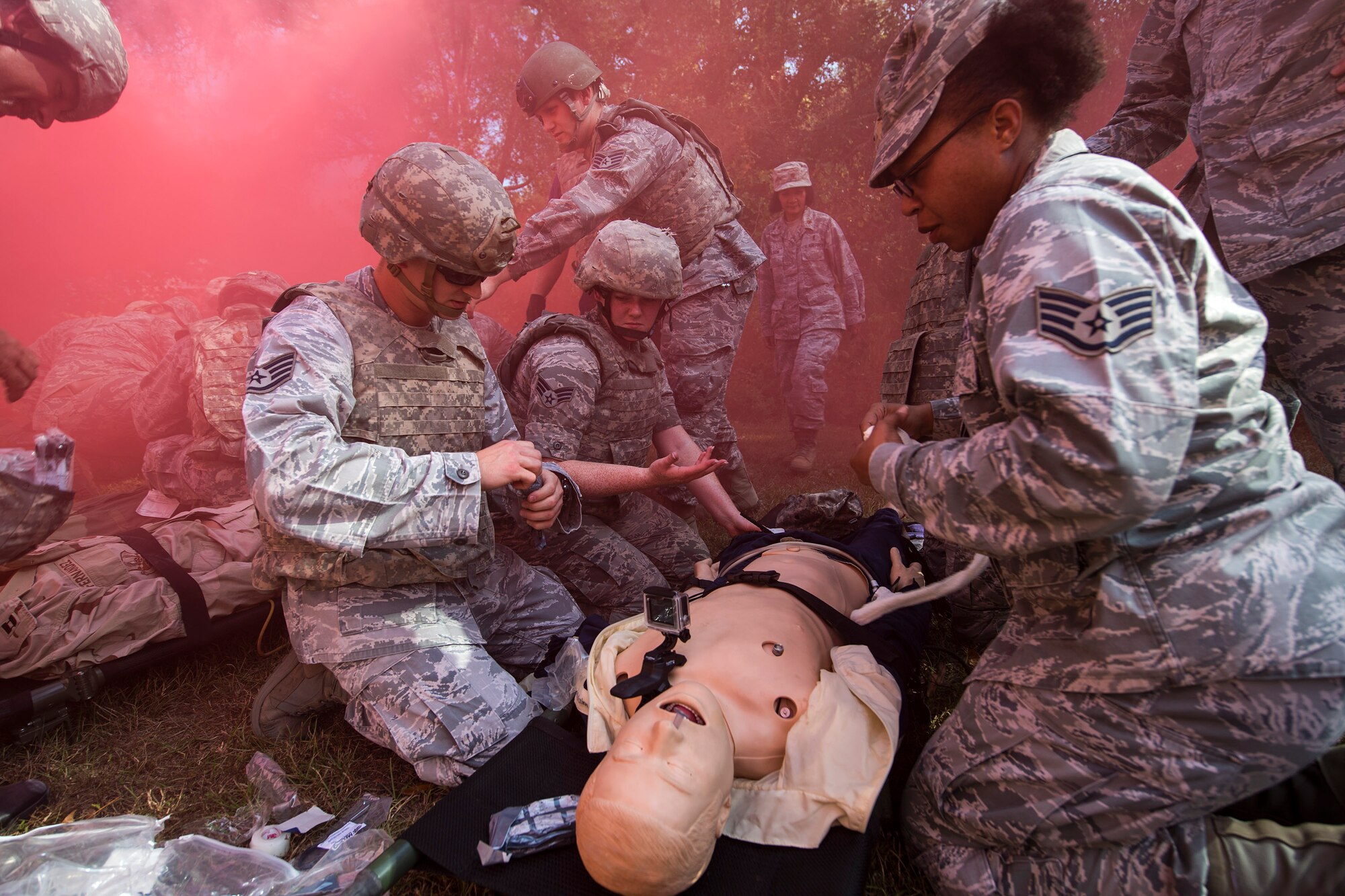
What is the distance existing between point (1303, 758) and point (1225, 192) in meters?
1.85

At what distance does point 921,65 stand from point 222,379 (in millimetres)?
4024

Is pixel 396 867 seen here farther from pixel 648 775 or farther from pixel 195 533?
pixel 195 533

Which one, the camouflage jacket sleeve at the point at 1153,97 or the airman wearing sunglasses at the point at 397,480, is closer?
the airman wearing sunglasses at the point at 397,480

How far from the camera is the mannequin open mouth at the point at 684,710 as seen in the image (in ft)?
5.51

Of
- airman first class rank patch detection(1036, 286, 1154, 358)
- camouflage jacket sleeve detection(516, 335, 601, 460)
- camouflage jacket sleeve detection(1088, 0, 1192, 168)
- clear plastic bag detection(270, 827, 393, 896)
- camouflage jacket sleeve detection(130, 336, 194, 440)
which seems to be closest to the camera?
airman first class rank patch detection(1036, 286, 1154, 358)

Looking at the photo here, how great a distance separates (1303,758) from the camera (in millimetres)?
1305

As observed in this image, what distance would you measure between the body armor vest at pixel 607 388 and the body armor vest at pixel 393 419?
769mm

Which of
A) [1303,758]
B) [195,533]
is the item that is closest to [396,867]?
[1303,758]

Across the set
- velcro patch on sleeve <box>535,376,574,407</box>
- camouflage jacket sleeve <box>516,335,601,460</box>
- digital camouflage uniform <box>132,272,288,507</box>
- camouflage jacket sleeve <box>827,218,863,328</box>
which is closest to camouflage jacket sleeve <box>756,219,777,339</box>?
camouflage jacket sleeve <box>827,218,863,328</box>

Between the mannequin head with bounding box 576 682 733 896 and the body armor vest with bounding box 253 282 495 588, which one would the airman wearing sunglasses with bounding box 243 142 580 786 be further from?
the mannequin head with bounding box 576 682 733 896

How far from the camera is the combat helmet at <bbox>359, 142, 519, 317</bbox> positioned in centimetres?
226

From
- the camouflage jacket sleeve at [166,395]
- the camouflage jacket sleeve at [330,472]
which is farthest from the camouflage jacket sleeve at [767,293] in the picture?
the camouflage jacket sleeve at [330,472]

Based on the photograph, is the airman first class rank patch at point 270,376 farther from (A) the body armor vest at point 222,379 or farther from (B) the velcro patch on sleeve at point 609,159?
(B) the velcro patch on sleeve at point 609,159

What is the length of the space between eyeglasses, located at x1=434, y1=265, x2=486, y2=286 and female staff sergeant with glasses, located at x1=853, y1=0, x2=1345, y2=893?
56.8 inches
